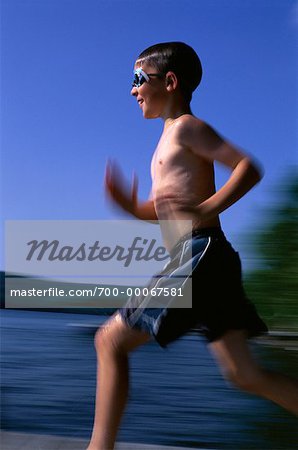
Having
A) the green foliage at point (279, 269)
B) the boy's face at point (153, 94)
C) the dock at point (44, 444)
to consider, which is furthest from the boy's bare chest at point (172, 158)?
the dock at point (44, 444)

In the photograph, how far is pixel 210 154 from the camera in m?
2.74

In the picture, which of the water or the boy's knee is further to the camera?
the water

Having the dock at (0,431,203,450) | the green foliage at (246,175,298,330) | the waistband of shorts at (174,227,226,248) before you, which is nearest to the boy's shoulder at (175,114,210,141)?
the waistband of shorts at (174,227,226,248)

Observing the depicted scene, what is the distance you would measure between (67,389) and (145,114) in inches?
149

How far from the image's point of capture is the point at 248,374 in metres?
2.63

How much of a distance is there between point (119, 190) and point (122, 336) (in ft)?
1.57

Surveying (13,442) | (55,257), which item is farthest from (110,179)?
(13,442)

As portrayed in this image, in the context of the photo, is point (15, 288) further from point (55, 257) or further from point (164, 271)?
point (164, 271)

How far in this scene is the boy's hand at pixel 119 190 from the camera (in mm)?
2838

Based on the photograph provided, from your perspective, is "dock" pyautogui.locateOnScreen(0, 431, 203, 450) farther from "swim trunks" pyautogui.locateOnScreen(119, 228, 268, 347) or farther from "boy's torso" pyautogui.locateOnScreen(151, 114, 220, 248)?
"boy's torso" pyautogui.locateOnScreen(151, 114, 220, 248)

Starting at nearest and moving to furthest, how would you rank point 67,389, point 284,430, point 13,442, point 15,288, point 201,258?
point 201,258 < point 13,442 < point 284,430 < point 15,288 < point 67,389

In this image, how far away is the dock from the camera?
322 centimetres

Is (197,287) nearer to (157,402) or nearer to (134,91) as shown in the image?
(134,91)

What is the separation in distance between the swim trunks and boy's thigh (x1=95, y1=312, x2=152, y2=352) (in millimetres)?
21
